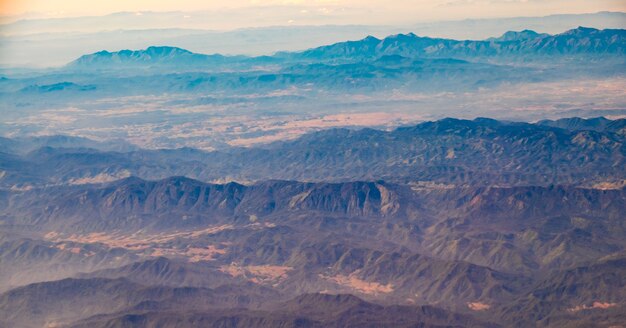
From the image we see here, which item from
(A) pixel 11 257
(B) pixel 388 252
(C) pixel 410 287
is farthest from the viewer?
(A) pixel 11 257

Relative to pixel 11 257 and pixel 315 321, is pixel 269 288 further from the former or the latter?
pixel 11 257

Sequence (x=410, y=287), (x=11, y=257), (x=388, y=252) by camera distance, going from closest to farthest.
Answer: (x=410, y=287)
(x=388, y=252)
(x=11, y=257)

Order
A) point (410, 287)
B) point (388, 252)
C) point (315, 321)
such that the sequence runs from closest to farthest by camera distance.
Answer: point (315, 321) < point (410, 287) < point (388, 252)

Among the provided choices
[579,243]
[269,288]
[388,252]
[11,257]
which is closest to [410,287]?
[388,252]

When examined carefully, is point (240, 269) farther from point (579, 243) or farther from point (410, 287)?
point (579, 243)

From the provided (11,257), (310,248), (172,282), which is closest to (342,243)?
(310,248)

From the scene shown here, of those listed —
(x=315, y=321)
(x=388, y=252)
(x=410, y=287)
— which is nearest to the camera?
(x=315, y=321)

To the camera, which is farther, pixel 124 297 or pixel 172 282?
pixel 172 282

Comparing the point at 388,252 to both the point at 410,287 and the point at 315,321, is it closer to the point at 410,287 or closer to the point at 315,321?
the point at 410,287

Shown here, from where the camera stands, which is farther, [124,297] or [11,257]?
[11,257]
